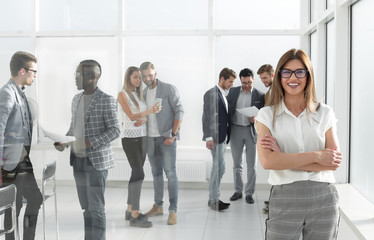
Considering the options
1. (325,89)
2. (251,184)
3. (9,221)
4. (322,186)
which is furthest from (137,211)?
(325,89)

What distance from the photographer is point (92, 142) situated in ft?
7.23

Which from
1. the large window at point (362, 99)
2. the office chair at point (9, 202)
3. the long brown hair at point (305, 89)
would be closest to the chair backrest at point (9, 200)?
the office chair at point (9, 202)

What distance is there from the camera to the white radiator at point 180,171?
2.25 meters

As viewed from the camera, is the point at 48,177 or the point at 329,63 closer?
the point at 48,177

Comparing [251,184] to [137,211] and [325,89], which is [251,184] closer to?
[325,89]

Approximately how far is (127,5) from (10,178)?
1.09 metres

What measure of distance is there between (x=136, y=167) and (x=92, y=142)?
0.99 feet

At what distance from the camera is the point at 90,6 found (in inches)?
88.0

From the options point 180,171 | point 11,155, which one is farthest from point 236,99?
point 11,155

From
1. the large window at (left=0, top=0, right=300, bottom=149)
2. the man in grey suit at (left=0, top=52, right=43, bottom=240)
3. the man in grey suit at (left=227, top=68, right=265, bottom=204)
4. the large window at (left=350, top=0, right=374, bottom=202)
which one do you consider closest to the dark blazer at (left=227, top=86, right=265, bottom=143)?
the man in grey suit at (left=227, top=68, right=265, bottom=204)

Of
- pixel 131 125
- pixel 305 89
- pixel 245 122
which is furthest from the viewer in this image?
pixel 245 122

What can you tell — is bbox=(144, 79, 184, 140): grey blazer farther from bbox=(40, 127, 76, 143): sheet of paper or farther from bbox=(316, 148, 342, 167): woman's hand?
bbox=(316, 148, 342, 167): woman's hand

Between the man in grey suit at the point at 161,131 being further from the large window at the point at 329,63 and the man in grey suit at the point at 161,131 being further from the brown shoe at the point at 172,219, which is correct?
the large window at the point at 329,63

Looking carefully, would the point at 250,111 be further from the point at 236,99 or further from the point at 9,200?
the point at 9,200
